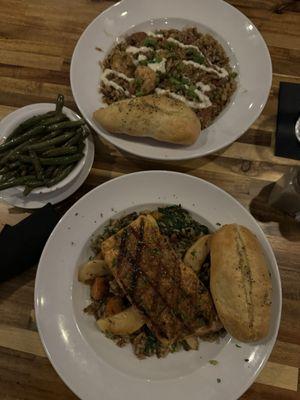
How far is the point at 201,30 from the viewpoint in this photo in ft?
8.55

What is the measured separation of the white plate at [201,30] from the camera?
228 centimetres

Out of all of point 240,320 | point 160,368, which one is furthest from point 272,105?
point 160,368

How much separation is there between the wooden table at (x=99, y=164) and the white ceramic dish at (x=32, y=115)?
0.21 metres

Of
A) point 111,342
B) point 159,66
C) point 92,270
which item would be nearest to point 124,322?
point 111,342

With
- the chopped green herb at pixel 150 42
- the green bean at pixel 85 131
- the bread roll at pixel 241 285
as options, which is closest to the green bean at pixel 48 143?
the green bean at pixel 85 131

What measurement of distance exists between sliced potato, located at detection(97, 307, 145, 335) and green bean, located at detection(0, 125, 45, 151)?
118 centimetres

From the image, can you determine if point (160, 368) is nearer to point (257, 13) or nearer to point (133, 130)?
point (133, 130)

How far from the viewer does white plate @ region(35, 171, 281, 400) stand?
189 cm

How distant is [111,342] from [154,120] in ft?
4.25

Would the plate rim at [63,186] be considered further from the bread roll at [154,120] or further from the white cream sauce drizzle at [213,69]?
the white cream sauce drizzle at [213,69]

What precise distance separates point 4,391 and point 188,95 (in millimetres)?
2138

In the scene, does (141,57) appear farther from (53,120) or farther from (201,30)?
(53,120)

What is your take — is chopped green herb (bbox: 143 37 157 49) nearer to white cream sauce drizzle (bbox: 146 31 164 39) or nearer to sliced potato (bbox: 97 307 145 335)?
white cream sauce drizzle (bbox: 146 31 164 39)

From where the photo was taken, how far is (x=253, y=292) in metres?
1.82
